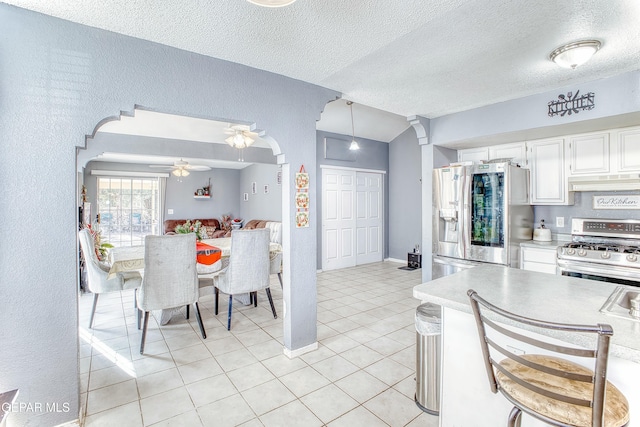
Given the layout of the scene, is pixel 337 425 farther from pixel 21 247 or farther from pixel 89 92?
pixel 89 92

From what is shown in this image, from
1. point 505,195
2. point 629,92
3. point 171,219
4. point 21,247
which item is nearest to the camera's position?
point 21,247

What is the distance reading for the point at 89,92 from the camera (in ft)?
6.12

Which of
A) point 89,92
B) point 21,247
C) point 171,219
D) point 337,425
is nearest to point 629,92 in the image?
point 337,425

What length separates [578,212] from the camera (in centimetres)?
349

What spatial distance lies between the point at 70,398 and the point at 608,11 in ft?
12.6

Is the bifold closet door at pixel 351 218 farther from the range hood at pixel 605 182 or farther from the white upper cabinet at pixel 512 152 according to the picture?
the range hood at pixel 605 182

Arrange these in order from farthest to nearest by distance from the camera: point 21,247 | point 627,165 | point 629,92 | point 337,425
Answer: point 627,165
point 629,92
point 337,425
point 21,247

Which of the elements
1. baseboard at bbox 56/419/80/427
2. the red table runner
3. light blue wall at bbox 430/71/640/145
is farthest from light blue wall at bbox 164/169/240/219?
baseboard at bbox 56/419/80/427

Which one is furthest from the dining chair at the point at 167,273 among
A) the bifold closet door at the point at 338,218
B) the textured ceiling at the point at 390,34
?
the bifold closet door at the point at 338,218

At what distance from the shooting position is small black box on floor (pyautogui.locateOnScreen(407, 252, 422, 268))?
5977mm

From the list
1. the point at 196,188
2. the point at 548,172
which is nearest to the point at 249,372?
the point at 548,172

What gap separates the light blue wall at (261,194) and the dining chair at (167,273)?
160 inches

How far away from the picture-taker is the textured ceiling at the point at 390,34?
172 centimetres

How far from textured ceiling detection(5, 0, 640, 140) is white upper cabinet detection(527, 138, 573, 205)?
0.91 metres
